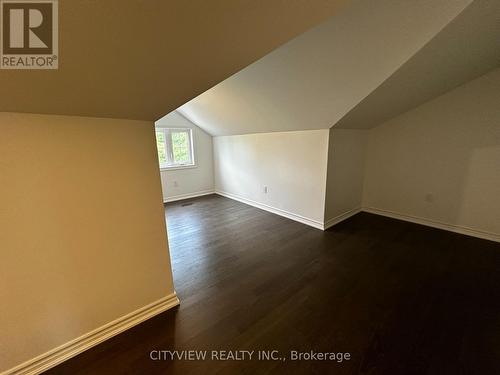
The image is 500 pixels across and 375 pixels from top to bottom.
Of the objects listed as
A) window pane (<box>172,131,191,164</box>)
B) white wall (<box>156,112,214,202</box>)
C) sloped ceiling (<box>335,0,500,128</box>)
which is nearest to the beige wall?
sloped ceiling (<box>335,0,500,128</box>)

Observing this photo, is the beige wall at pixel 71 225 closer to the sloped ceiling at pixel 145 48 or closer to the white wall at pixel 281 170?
the sloped ceiling at pixel 145 48

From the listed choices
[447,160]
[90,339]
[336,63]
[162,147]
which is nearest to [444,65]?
[336,63]

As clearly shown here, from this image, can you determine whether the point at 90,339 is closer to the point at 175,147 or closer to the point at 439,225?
the point at 175,147

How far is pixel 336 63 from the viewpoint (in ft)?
5.86

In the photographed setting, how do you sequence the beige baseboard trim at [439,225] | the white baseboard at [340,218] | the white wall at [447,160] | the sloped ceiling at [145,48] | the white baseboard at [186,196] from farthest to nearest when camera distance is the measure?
the white baseboard at [186,196] → the white baseboard at [340,218] → the beige baseboard trim at [439,225] → the white wall at [447,160] → the sloped ceiling at [145,48]

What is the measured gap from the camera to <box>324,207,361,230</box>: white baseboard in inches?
121

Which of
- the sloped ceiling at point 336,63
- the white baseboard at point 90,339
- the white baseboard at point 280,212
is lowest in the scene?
the white baseboard at point 90,339

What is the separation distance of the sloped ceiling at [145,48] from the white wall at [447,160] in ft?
9.23

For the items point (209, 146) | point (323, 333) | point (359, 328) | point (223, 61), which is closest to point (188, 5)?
point (223, 61)

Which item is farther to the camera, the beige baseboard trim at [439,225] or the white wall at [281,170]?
the white wall at [281,170]

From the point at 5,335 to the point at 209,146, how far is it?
14.5ft

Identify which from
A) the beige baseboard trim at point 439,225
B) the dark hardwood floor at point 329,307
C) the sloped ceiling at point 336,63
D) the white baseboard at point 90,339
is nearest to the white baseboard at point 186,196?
the dark hardwood floor at point 329,307

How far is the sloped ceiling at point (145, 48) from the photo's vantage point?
A: 68 centimetres

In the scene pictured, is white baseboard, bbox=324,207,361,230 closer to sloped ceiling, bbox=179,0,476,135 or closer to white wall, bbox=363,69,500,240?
white wall, bbox=363,69,500,240
